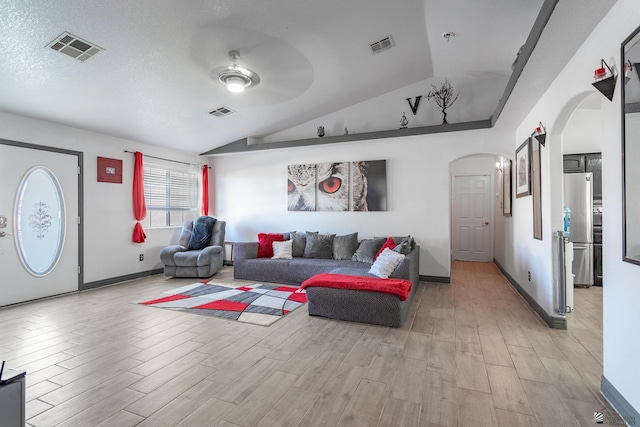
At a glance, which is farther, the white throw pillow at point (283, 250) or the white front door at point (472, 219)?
the white front door at point (472, 219)

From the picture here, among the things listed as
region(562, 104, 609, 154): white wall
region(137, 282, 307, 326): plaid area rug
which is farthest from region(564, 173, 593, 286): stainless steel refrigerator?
region(137, 282, 307, 326): plaid area rug

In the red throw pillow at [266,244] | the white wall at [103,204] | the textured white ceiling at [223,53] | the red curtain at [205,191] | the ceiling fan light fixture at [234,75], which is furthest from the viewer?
the red curtain at [205,191]

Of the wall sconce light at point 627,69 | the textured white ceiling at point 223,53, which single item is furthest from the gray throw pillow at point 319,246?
the wall sconce light at point 627,69

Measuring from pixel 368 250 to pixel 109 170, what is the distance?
178 inches

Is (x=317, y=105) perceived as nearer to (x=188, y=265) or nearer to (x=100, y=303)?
(x=188, y=265)

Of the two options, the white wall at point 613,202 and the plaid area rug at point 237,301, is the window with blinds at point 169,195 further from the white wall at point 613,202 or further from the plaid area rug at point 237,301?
the white wall at point 613,202

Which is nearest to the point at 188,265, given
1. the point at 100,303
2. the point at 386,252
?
the point at 100,303

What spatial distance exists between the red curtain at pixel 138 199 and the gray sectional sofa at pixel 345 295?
2285 mm

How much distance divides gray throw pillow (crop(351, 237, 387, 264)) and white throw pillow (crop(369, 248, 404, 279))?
0.96m

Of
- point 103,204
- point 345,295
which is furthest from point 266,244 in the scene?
point 103,204

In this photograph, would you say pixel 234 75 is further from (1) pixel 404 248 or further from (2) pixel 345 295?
(1) pixel 404 248

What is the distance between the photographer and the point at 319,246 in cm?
532

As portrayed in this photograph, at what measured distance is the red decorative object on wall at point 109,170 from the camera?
16.2ft

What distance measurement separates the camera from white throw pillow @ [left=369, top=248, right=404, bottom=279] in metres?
3.67
